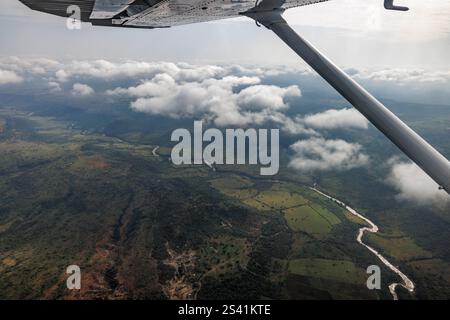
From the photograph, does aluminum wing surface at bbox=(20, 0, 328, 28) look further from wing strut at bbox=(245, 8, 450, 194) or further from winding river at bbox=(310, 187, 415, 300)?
winding river at bbox=(310, 187, 415, 300)

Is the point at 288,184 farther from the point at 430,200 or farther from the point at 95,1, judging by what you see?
the point at 95,1

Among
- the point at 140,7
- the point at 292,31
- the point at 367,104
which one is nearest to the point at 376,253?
the point at 367,104

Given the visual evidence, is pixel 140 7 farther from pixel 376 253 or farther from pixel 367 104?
pixel 376 253

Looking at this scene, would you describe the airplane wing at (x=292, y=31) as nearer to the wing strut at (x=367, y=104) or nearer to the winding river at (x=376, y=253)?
the wing strut at (x=367, y=104)

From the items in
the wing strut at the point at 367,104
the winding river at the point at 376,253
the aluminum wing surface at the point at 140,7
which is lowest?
the winding river at the point at 376,253

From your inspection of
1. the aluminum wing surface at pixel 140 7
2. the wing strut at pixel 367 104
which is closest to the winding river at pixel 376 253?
the wing strut at pixel 367 104
